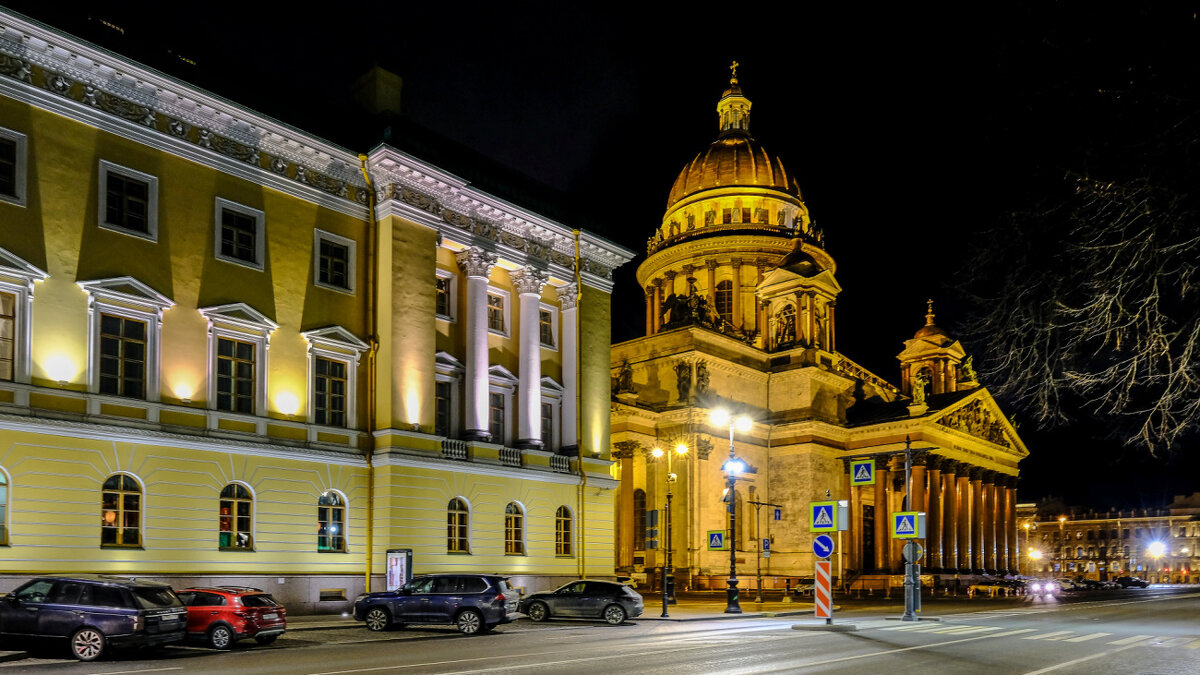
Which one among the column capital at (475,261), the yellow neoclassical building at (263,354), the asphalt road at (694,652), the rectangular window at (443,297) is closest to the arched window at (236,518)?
the yellow neoclassical building at (263,354)

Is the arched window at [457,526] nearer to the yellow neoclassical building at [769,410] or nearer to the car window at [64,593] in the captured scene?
the yellow neoclassical building at [769,410]

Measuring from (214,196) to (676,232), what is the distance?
188ft

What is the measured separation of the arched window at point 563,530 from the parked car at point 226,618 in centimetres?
1734

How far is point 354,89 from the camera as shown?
124ft

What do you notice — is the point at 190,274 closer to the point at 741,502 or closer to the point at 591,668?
the point at 591,668

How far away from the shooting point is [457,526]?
34375 mm

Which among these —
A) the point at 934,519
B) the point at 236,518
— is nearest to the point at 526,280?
the point at 236,518

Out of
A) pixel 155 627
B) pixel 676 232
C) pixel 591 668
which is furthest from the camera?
pixel 676 232

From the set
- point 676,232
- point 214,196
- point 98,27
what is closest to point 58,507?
point 214,196

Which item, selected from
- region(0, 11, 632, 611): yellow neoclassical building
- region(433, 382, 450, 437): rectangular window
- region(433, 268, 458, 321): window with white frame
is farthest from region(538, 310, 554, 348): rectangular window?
region(433, 382, 450, 437): rectangular window

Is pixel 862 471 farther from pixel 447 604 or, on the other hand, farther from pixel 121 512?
pixel 121 512

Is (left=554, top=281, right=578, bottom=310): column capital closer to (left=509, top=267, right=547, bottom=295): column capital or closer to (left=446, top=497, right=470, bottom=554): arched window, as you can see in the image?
(left=509, top=267, right=547, bottom=295): column capital

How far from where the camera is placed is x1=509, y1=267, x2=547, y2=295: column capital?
38250 mm

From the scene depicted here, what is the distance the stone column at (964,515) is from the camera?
76.0 m
